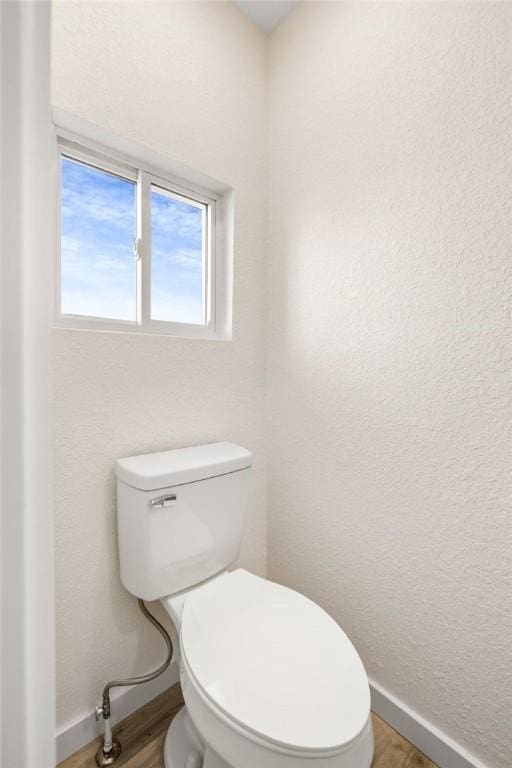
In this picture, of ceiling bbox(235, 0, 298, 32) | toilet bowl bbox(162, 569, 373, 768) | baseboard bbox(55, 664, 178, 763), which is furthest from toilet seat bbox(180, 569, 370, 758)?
ceiling bbox(235, 0, 298, 32)

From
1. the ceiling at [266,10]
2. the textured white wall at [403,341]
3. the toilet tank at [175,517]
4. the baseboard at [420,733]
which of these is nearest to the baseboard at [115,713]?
the toilet tank at [175,517]

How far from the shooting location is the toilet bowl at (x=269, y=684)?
0.61m

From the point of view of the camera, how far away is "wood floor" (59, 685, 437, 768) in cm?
93

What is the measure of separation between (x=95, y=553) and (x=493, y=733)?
3.55 feet

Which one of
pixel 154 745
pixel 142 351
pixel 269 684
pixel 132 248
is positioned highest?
pixel 132 248

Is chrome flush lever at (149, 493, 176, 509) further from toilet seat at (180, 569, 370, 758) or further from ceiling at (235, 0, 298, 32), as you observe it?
ceiling at (235, 0, 298, 32)

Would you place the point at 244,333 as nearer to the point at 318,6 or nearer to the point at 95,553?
the point at 95,553

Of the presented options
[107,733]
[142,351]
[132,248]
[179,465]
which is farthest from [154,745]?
[132,248]

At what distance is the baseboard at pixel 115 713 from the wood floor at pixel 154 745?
0.02 m

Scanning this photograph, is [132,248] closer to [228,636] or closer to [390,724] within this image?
[228,636]

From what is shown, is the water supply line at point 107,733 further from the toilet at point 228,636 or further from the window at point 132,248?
the window at point 132,248

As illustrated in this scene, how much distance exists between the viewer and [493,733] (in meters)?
0.85

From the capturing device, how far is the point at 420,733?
3.17 feet

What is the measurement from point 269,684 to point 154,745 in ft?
1.94
